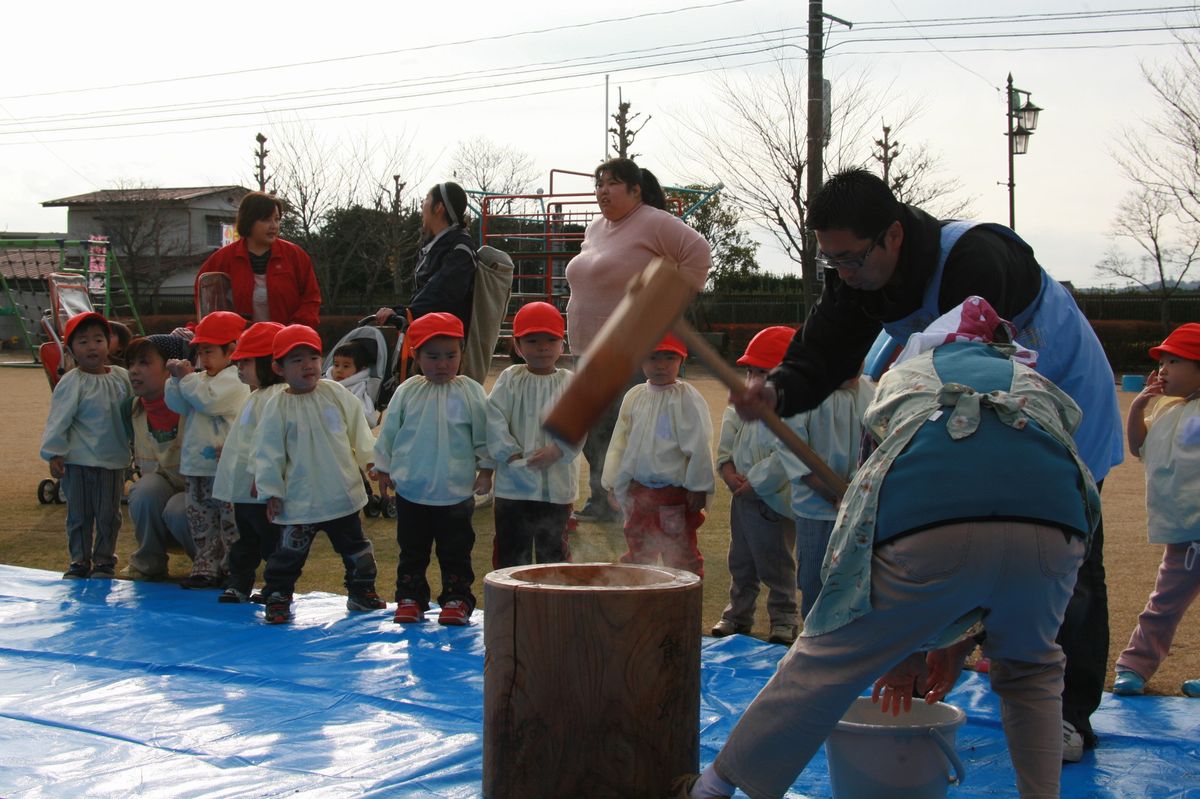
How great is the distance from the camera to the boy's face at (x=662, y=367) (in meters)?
5.25

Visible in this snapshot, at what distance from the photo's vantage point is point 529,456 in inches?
200

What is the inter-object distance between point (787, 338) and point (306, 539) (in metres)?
2.36

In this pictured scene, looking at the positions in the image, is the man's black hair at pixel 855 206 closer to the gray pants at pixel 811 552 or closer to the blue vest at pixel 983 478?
the blue vest at pixel 983 478

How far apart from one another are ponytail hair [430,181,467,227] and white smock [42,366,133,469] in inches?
80.3

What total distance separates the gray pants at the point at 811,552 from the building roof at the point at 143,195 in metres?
35.3

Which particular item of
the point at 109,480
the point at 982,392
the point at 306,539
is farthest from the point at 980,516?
the point at 109,480

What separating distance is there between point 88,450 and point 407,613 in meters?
2.28

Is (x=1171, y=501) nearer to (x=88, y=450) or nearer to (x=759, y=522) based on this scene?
(x=759, y=522)

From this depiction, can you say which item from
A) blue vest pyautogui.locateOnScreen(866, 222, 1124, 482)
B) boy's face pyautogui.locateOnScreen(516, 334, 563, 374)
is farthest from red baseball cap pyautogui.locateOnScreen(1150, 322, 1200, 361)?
boy's face pyautogui.locateOnScreen(516, 334, 563, 374)

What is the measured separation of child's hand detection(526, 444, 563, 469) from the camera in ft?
16.1

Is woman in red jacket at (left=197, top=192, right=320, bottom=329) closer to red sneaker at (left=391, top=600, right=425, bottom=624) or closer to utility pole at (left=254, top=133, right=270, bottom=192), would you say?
red sneaker at (left=391, top=600, right=425, bottom=624)

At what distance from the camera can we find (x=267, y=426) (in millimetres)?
5125

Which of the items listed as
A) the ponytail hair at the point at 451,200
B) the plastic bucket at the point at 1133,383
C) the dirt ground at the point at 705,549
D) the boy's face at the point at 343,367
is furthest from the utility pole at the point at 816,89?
the ponytail hair at the point at 451,200

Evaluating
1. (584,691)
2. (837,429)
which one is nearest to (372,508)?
(837,429)
